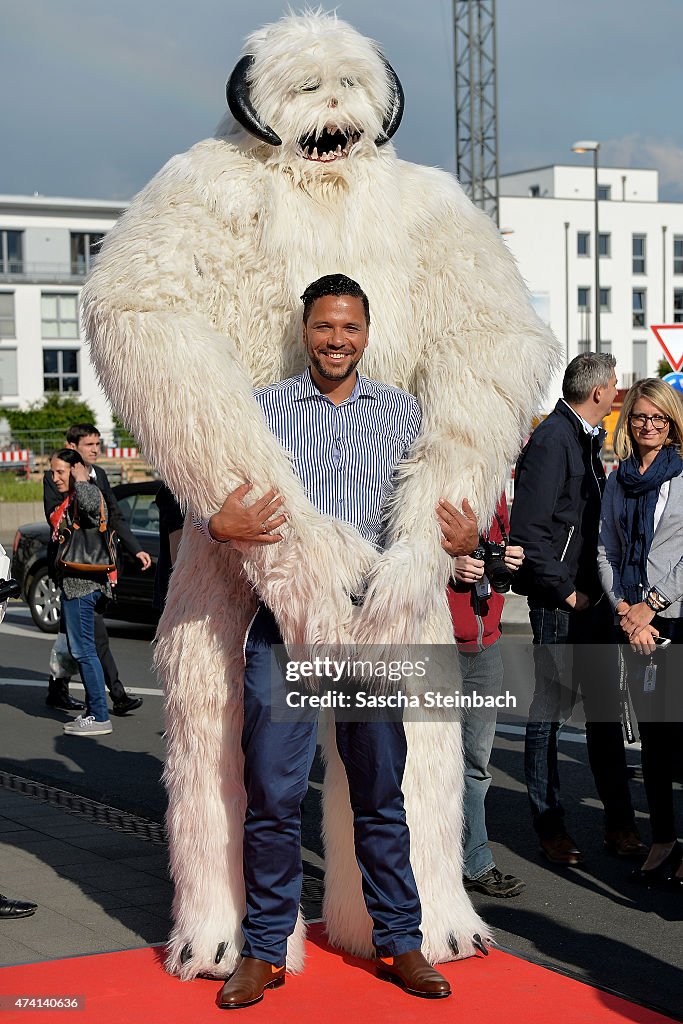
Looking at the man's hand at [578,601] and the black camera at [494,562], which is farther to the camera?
the man's hand at [578,601]

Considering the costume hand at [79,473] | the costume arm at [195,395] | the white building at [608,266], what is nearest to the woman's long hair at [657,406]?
the costume arm at [195,395]

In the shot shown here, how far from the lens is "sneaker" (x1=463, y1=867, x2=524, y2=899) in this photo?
5.29 metres

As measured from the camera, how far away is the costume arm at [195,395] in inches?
152

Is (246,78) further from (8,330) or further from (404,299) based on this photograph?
(8,330)

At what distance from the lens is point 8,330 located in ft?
220

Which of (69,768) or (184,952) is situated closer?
(184,952)

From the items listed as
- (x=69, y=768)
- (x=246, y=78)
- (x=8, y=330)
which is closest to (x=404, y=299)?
(x=246, y=78)

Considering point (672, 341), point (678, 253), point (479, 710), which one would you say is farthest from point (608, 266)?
point (479, 710)

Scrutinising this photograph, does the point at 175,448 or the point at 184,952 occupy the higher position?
the point at 175,448

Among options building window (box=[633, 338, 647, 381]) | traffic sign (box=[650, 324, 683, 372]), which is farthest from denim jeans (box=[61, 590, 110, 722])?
building window (box=[633, 338, 647, 381])

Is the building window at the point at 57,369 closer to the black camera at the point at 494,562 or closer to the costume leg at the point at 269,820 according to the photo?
the black camera at the point at 494,562

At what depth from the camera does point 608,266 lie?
70.0 metres

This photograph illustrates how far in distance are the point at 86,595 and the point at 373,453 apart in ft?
16.4

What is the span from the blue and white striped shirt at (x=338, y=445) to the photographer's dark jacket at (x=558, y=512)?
1.75 m
